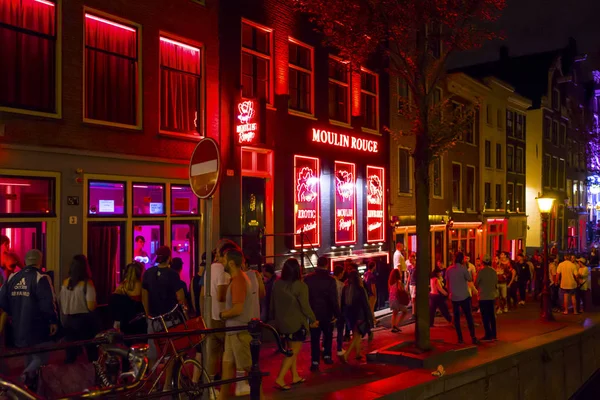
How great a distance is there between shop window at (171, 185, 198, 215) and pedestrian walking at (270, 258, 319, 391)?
539 centimetres

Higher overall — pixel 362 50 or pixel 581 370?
pixel 362 50

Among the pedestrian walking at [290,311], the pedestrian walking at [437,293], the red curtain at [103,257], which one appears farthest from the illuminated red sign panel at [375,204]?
the pedestrian walking at [290,311]

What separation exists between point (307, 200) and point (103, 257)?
756 cm

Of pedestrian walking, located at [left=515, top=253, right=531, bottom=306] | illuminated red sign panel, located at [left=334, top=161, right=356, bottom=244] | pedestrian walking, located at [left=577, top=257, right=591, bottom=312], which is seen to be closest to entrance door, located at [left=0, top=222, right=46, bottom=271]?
illuminated red sign panel, located at [left=334, top=161, right=356, bottom=244]

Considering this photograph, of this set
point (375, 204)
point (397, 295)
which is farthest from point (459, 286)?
point (375, 204)

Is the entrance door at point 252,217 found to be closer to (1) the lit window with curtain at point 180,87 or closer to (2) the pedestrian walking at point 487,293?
(1) the lit window with curtain at point 180,87

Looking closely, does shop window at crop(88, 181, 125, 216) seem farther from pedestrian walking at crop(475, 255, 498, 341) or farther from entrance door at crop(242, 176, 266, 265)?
pedestrian walking at crop(475, 255, 498, 341)

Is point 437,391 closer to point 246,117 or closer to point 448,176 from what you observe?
point 246,117

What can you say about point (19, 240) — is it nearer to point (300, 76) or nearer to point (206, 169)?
point (206, 169)

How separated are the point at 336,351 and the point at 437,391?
4.27 metres

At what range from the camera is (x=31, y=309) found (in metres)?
7.83

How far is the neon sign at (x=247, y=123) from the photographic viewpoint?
48.6 ft

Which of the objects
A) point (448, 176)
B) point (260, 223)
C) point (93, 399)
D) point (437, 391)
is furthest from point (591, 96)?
point (93, 399)

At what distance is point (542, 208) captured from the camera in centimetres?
1880
